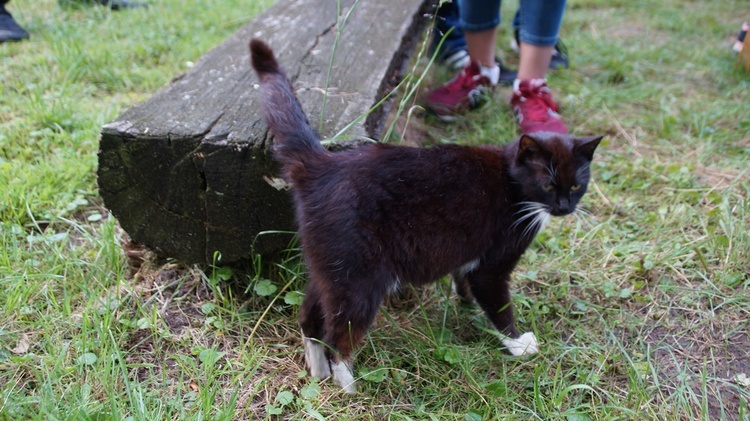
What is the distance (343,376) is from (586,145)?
112 centimetres

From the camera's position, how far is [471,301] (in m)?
2.25

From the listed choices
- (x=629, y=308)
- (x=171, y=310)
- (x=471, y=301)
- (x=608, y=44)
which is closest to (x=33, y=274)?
(x=171, y=310)

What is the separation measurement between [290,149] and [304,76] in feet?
2.37

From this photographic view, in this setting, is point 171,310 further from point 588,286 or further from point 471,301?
point 588,286

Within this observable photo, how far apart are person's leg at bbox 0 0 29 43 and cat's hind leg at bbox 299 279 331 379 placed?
10.9 feet

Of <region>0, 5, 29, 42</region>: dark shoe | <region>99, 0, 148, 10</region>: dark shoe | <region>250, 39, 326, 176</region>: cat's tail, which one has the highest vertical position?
<region>250, 39, 326, 176</region>: cat's tail

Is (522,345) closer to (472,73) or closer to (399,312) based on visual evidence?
(399,312)

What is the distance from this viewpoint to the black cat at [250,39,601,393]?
5.46ft

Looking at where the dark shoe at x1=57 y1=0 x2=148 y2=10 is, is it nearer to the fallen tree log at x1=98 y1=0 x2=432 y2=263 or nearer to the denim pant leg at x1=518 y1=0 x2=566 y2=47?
the fallen tree log at x1=98 y1=0 x2=432 y2=263

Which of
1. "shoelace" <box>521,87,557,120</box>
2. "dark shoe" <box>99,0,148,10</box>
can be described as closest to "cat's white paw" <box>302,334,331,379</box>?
"shoelace" <box>521,87,557,120</box>

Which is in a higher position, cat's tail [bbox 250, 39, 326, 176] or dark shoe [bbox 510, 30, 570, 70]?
cat's tail [bbox 250, 39, 326, 176]

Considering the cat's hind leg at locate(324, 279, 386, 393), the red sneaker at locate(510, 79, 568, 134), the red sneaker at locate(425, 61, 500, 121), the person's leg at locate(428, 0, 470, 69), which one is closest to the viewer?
the cat's hind leg at locate(324, 279, 386, 393)

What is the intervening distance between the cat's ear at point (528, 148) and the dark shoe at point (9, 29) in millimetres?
3636

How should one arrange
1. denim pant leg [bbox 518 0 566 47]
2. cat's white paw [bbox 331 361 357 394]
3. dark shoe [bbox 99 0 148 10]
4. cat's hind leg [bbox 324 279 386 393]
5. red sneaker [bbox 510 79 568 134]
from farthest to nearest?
dark shoe [bbox 99 0 148 10] → red sneaker [bbox 510 79 568 134] → denim pant leg [bbox 518 0 566 47] → cat's white paw [bbox 331 361 357 394] → cat's hind leg [bbox 324 279 386 393]
